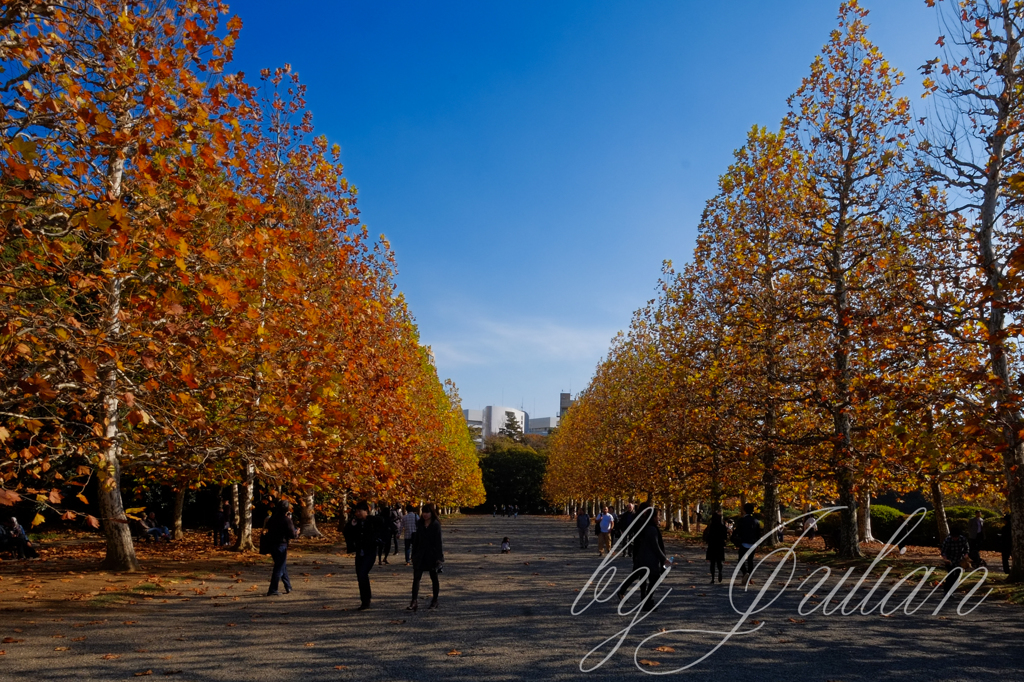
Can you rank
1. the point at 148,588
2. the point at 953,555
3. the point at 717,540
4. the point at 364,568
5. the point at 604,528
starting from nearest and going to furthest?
the point at 364,568
the point at 148,588
the point at 953,555
the point at 717,540
the point at 604,528

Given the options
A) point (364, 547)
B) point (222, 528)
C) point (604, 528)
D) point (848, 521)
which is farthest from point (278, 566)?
point (848, 521)

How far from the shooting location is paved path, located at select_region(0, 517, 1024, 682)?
7.85m

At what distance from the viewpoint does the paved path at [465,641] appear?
7852mm

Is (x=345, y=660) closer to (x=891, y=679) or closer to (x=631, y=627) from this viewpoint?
(x=631, y=627)

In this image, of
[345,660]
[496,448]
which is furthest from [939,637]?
[496,448]

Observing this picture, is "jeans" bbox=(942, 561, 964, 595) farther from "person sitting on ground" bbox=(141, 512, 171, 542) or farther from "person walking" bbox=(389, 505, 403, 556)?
"person sitting on ground" bbox=(141, 512, 171, 542)

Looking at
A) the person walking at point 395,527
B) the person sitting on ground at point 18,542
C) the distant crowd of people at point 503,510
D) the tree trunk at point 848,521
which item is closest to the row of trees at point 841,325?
the tree trunk at point 848,521

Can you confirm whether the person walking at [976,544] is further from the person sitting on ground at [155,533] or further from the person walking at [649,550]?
the person sitting on ground at [155,533]

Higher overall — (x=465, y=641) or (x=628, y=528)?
(x=628, y=528)

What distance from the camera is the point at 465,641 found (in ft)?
31.0

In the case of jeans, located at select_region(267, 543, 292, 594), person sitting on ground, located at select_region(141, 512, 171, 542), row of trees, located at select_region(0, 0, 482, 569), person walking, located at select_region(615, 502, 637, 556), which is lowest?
person sitting on ground, located at select_region(141, 512, 171, 542)

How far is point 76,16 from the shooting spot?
910 centimetres

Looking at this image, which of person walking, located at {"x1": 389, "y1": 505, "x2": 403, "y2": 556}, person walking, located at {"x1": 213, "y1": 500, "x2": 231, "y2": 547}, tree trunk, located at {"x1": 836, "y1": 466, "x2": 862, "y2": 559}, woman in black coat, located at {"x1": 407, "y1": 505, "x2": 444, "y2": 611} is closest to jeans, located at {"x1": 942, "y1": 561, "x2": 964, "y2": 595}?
tree trunk, located at {"x1": 836, "y1": 466, "x2": 862, "y2": 559}

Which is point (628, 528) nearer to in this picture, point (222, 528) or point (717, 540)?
point (717, 540)
